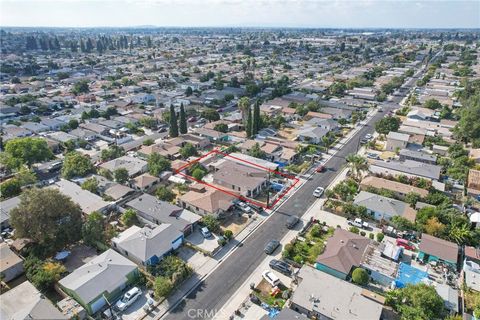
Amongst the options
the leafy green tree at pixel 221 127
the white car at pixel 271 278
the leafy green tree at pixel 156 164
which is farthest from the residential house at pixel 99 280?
the leafy green tree at pixel 221 127

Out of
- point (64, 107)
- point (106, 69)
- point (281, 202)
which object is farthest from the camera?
point (106, 69)

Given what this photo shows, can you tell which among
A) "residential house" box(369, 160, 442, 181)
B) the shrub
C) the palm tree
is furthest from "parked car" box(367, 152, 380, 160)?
the shrub

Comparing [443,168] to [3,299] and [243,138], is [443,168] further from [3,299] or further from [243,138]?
[3,299]

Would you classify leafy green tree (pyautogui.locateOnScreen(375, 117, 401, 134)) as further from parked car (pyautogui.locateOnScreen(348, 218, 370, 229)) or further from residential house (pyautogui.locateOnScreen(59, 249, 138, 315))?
residential house (pyautogui.locateOnScreen(59, 249, 138, 315))

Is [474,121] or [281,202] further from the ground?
[474,121]

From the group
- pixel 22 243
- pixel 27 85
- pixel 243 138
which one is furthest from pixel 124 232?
pixel 27 85

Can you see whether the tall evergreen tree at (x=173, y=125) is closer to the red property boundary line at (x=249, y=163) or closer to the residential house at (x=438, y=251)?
the red property boundary line at (x=249, y=163)
